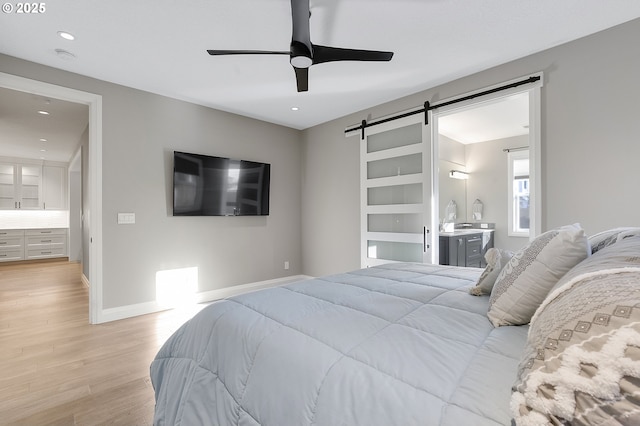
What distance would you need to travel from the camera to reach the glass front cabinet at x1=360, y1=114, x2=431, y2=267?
360cm

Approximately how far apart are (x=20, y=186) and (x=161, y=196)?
604 cm

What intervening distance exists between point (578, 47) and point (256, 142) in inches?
153

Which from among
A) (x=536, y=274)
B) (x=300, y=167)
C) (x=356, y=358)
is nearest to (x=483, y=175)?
(x=300, y=167)

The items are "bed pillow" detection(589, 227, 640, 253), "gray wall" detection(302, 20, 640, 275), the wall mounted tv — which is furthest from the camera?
the wall mounted tv

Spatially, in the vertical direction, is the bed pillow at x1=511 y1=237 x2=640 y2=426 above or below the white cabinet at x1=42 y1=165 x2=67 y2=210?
below

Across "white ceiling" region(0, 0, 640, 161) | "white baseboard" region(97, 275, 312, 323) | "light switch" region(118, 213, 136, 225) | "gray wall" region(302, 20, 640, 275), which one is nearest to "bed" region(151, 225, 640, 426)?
"gray wall" region(302, 20, 640, 275)

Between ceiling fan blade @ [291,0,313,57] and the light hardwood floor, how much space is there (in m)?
2.43

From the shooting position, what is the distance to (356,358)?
34.9 inches

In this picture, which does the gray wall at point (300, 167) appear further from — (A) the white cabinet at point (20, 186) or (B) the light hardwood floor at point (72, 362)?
(A) the white cabinet at point (20, 186)

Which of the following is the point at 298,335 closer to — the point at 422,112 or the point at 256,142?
the point at 422,112

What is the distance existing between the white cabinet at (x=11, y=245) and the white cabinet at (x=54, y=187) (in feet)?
2.64

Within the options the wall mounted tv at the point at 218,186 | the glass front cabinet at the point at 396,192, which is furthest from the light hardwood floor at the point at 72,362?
the glass front cabinet at the point at 396,192
